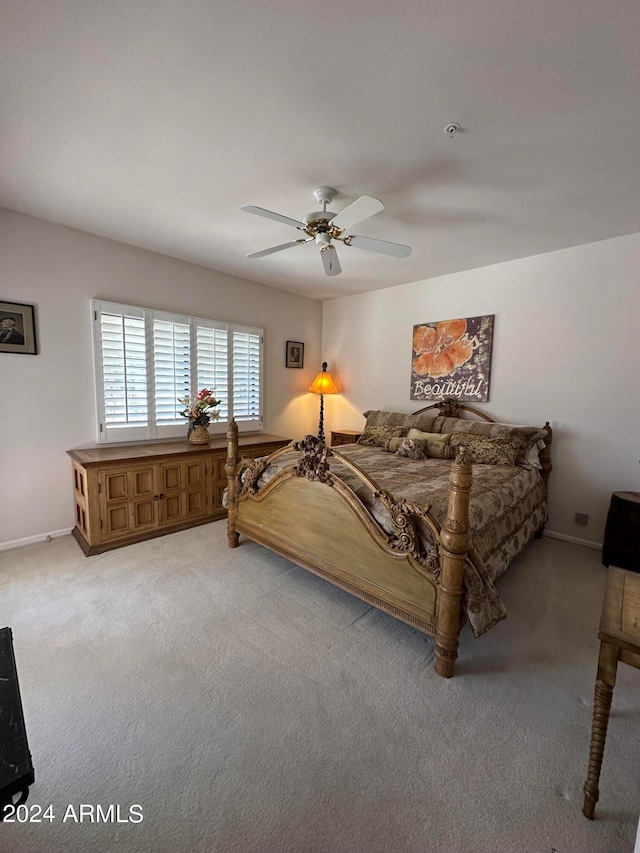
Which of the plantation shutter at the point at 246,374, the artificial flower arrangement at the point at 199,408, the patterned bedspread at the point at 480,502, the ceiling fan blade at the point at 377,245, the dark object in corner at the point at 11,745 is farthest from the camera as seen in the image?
the plantation shutter at the point at 246,374

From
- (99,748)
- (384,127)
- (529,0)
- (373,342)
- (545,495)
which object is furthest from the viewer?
(373,342)

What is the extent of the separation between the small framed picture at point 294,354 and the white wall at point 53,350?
5.29ft

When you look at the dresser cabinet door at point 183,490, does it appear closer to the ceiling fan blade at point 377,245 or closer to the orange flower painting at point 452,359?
the ceiling fan blade at point 377,245

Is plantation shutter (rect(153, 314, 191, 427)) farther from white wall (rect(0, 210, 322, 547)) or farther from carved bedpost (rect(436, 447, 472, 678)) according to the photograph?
carved bedpost (rect(436, 447, 472, 678))

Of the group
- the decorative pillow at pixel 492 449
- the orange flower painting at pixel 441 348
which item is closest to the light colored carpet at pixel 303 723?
the decorative pillow at pixel 492 449

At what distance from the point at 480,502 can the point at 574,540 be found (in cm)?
191

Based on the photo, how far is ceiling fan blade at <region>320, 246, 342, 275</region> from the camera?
2.49 m

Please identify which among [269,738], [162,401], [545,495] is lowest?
[269,738]

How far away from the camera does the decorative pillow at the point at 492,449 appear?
3.24m

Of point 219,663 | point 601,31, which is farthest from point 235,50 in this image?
point 219,663

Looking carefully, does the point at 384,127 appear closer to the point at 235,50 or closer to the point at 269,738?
the point at 235,50

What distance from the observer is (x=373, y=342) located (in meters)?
4.96

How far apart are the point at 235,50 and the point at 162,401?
2990mm

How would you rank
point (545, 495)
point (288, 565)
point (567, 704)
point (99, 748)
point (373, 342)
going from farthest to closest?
point (373, 342) < point (545, 495) < point (288, 565) < point (567, 704) < point (99, 748)
